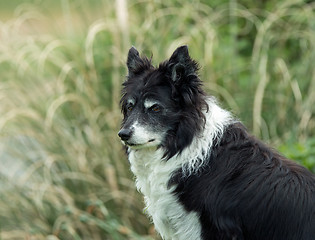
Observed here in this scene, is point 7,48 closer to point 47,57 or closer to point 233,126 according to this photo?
point 47,57

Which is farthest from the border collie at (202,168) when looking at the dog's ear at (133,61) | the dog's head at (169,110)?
the dog's ear at (133,61)

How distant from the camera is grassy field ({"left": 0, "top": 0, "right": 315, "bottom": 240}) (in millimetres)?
6305

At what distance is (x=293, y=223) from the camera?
398cm

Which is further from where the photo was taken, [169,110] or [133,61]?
[133,61]

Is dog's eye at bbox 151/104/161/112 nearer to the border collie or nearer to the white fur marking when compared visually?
the border collie

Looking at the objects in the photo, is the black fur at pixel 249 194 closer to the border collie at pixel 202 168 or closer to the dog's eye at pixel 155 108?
the border collie at pixel 202 168

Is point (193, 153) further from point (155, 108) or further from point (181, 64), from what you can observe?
point (181, 64)

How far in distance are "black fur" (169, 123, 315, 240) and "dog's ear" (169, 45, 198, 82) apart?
603 mm

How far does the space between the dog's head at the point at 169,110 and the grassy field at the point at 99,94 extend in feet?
5.39

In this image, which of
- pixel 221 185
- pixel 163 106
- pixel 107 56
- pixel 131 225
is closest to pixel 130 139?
pixel 163 106

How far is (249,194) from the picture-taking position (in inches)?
162

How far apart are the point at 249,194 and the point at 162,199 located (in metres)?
0.69

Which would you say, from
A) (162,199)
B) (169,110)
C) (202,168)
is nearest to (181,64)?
(169,110)

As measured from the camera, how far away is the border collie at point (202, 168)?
4.07 m
